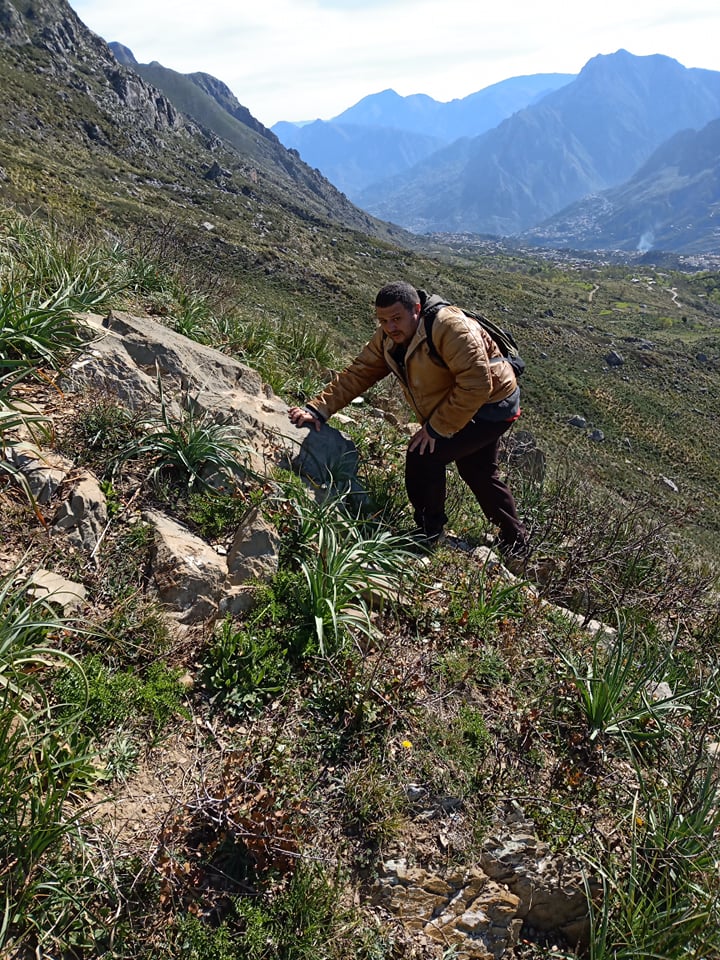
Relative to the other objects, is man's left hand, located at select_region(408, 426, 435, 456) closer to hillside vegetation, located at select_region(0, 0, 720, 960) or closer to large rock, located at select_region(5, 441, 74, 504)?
hillside vegetation, located at select_region(0, 0, 720, 960)

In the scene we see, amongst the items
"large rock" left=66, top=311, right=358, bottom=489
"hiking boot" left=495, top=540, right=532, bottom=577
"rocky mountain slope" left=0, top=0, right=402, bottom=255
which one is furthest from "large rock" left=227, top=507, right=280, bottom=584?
"rocky mountain slope" left=0, top=0, right=402, bottom=255

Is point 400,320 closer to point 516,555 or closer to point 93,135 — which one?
point 516,555

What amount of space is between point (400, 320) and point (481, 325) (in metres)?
0.74

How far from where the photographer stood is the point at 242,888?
207 centimetres

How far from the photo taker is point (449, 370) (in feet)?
12.2

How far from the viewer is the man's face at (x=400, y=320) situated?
12.1ft

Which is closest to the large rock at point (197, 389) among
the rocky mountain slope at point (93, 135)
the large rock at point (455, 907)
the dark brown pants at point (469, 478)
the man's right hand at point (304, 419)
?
the man's right hand at point (304, 419)

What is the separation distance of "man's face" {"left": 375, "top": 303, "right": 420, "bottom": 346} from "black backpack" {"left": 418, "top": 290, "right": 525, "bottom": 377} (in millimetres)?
78

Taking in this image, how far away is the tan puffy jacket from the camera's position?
3539mm

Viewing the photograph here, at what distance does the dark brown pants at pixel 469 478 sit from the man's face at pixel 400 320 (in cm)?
75

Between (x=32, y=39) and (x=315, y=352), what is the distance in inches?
3830

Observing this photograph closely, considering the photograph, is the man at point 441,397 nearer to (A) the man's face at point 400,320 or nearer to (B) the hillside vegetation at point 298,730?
(A) the man's face at point 400,320

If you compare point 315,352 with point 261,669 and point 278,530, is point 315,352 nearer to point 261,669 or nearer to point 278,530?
point 278,530

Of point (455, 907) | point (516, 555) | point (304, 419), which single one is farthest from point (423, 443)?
point (455, 907)
